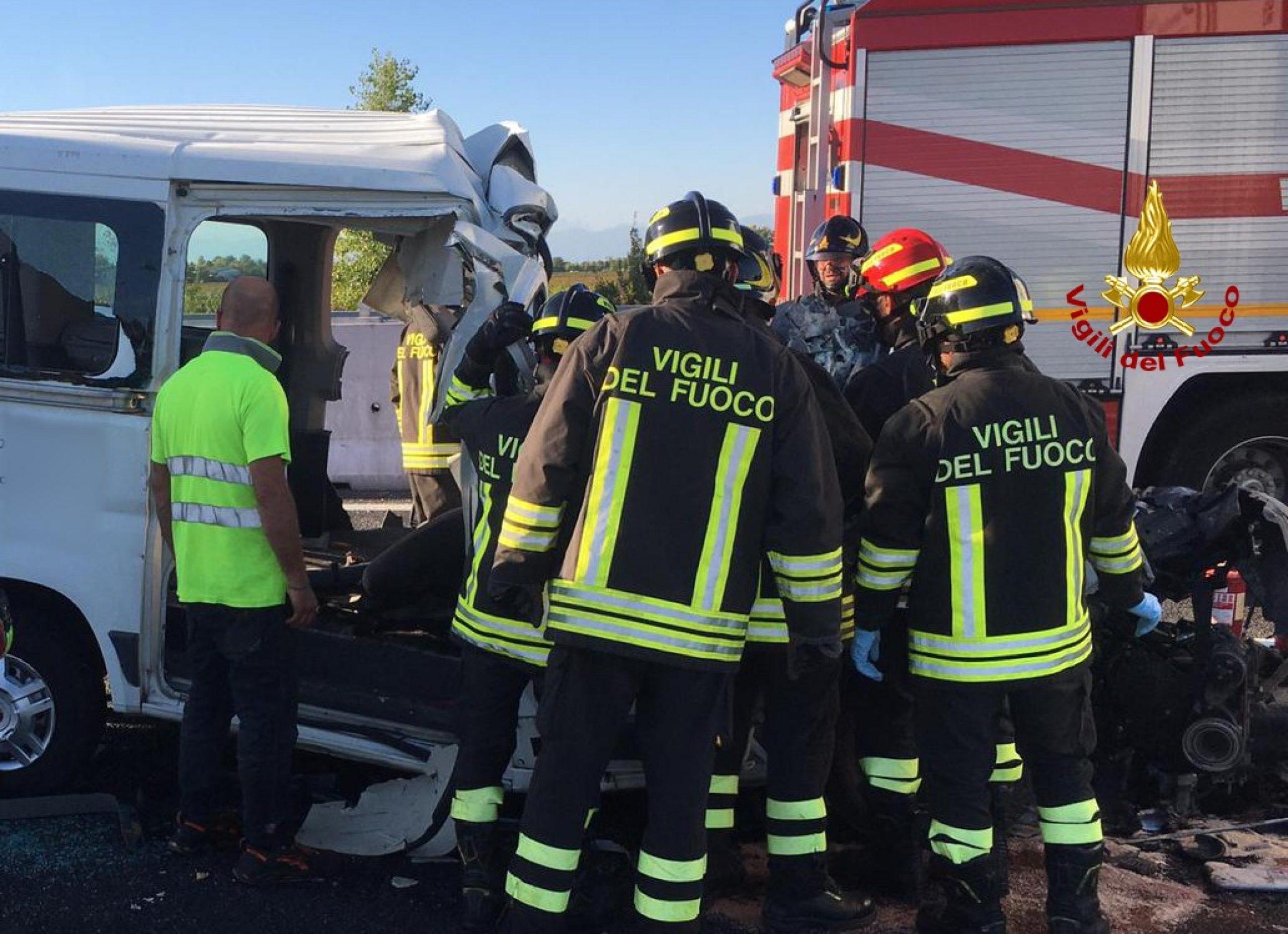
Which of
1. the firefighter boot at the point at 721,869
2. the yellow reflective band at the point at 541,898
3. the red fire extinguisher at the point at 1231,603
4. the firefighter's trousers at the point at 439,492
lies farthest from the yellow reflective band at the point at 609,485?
the firefighter's trousers at the point at 439,492

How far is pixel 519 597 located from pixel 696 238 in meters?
1.03

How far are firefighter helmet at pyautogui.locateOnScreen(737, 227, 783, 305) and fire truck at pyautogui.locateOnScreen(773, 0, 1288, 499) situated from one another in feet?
10.4

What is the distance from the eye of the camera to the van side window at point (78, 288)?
13.0ft

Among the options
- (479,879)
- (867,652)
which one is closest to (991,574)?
(867,652)

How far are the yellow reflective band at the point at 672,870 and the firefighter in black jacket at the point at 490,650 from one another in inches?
24.7

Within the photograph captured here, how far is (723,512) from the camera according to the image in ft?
10.2

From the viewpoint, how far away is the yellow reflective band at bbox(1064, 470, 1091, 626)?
3.36 m

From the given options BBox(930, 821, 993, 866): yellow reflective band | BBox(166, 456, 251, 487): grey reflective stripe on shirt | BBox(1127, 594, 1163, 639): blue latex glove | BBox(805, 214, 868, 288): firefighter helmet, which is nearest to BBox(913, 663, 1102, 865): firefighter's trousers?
BBox(930, 821, 993, 866): yellow reflective band

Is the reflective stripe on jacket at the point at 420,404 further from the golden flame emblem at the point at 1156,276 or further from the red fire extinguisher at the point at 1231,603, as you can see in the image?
the golden flame emblem at the point at 1156,276

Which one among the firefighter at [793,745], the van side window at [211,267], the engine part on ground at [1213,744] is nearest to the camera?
the firefighter at [793,745]

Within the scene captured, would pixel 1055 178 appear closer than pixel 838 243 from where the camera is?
No

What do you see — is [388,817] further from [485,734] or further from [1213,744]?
[1213,744]

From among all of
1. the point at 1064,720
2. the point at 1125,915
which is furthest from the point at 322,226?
the point at 1125,915

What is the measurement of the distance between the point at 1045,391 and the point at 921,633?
729mm
